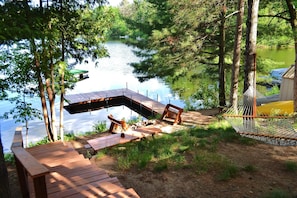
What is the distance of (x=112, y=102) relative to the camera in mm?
15820

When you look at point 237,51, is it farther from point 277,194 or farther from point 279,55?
point 279,55

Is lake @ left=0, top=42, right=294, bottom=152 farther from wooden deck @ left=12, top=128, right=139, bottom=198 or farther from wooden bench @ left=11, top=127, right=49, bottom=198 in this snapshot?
wooden bench @ left=11, top=127, right=49, bottom=198

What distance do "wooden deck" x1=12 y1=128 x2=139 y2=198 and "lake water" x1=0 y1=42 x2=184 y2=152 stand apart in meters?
4.54

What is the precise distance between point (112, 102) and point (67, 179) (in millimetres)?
12281

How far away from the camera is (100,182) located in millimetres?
3506

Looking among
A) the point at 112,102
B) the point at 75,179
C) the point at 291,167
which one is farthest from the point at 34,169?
the point at 112,102

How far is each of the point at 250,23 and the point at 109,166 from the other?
4222 millimetres

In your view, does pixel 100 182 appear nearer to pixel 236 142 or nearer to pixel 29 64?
pixel 236 142

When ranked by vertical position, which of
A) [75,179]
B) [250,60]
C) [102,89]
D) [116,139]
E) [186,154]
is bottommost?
[102,89]

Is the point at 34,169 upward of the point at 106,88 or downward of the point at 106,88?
upward

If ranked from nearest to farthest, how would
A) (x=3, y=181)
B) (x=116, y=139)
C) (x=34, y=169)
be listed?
(x=34, y=169) < (x=3, y=181) < (x=116, y=139)

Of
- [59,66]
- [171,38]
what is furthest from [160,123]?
[59,66]

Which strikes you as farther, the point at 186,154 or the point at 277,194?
the point at 186,154

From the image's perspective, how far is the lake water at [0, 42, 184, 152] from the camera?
10805 mm
